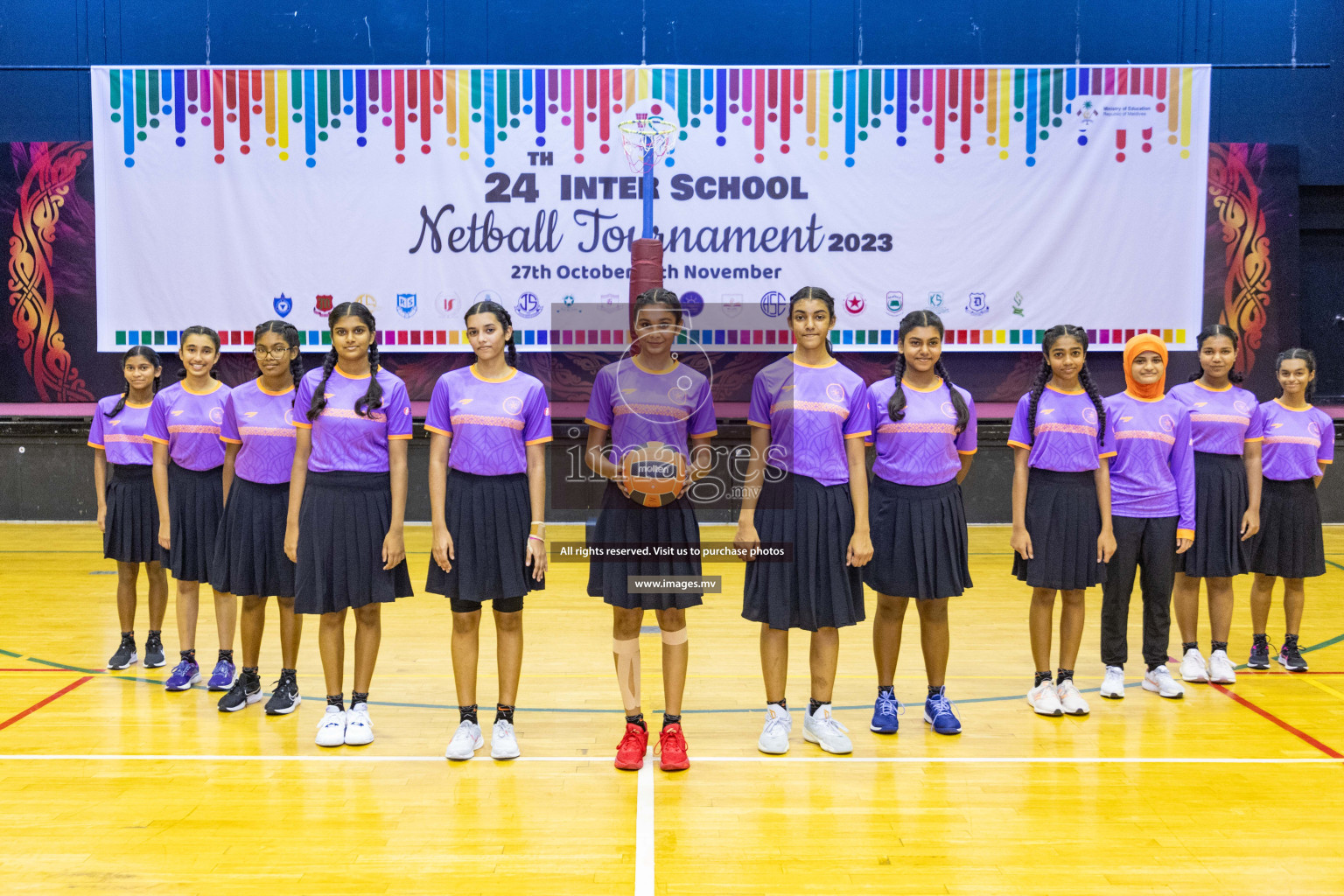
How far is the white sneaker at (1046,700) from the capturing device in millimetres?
3402

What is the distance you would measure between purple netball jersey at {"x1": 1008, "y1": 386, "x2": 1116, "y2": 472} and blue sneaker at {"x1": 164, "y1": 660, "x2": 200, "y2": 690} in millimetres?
2988

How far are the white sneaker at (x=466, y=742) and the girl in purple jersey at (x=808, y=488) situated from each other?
0.87 metres

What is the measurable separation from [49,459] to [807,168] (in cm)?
601

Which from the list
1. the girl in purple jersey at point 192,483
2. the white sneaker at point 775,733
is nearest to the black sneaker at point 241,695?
the girl in purple jersey at point 192,483

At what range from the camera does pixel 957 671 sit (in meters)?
4.00

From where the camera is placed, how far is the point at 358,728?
312 centimetres

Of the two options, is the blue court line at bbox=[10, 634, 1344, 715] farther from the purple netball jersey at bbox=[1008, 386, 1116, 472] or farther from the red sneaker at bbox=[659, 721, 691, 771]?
the purple netball jersey at bbox=[1008, 386, 1116, 472]

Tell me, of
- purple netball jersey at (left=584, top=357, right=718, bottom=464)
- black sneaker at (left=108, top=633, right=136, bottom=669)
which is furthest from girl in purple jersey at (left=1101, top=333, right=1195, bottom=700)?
black sneaker at (left=108, top=633, right=136, bottom=669)

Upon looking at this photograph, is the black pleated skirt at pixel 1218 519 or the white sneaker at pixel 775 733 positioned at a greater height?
the black pleated skirt at pixel 1218 519

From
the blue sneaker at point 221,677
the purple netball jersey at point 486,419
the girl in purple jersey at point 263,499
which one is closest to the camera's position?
the purple netball jersey at point 486,419

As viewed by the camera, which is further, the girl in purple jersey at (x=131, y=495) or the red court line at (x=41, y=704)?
the girl in purple jersey at (x=131, y=495)

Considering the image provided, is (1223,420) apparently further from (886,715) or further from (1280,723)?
(886,715)
